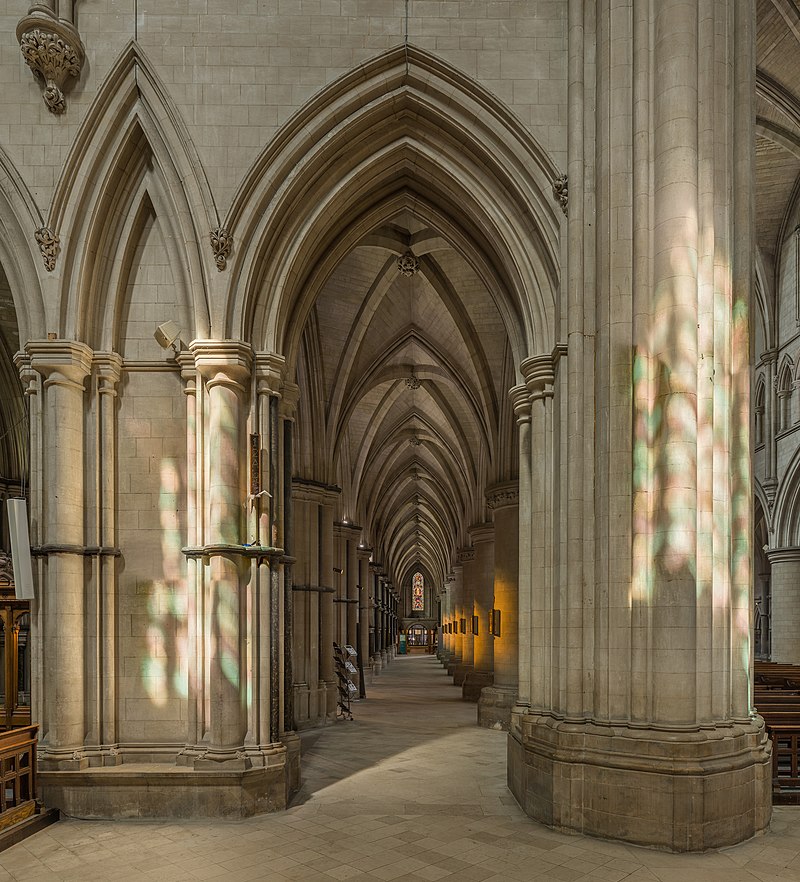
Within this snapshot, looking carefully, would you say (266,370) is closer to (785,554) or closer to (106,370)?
(106,370)

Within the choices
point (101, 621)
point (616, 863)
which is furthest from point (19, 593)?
point (616, 863)

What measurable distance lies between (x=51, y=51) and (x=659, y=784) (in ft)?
34.6

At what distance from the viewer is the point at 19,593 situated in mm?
8188

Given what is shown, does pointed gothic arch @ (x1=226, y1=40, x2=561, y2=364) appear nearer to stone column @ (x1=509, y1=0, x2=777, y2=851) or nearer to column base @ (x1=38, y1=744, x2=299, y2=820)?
stone column @ (x1=509, y1=0, x2=777, y2=851)

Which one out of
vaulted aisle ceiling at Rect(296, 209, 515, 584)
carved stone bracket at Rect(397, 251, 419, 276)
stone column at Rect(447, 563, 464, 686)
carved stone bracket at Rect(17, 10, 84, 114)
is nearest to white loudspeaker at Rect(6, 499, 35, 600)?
carved stone bracket at Rect(17, 10, 84, 114)

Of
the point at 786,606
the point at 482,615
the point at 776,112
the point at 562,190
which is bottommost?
the point at 786,606

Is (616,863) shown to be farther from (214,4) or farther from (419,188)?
Result: (214,4)

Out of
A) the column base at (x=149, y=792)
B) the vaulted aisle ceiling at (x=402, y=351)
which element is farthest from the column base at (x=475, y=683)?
the column base at (x=149, y=792)

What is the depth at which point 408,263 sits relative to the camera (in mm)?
15906

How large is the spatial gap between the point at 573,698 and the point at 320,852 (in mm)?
3074

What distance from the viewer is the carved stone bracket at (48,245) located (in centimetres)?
923

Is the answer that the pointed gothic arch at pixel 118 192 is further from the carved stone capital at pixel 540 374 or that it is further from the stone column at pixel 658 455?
the stone column at pixel 658 455

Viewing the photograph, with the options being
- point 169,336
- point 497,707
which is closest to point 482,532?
point 497,707

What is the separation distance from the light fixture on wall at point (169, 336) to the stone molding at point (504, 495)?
912 centimetres
